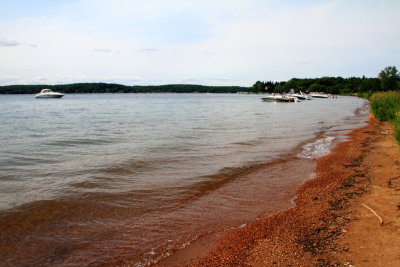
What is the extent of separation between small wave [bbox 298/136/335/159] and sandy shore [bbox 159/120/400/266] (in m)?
5.31

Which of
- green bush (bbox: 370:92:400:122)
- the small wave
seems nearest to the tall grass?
green bush (bbox: 370:92:400:122)

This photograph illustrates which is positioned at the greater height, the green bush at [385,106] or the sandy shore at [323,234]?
the green bush at [385,106]

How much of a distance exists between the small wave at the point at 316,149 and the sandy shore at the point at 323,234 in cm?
531

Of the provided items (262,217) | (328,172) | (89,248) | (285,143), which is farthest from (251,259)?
(285,143)

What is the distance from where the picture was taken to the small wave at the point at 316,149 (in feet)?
47.0

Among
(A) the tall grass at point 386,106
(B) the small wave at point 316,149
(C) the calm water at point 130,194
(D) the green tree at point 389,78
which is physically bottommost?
(C) the calm water at point 130,194

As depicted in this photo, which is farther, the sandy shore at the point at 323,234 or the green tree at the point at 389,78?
the green tree at the point at 389,78

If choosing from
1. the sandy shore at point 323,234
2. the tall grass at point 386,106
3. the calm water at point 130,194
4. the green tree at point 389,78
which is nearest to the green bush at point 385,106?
the tall grass at point 386,106

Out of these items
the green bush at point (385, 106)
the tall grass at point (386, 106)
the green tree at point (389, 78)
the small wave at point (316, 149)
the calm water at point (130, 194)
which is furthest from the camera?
the green tree at point (389, 78)

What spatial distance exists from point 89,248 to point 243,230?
3.02 meters

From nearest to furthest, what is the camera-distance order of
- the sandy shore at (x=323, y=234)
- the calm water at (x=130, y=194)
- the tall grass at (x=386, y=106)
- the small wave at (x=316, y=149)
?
the sandy shore at (x=323, y=234) < the calm water at (x=130, y=194) < the small wave at (x=316, y=149) < the tall grass at (x=386, y=106)

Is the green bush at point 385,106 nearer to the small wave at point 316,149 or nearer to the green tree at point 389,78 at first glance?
the small wave at point 316,149

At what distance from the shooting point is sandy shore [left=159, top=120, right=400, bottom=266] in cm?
477

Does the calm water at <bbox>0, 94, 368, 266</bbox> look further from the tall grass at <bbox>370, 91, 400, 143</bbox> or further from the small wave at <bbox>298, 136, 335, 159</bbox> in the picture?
the tall grass at <bbox>370, 91, 400, 143</bbox>
